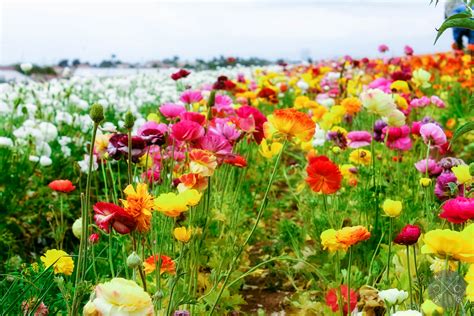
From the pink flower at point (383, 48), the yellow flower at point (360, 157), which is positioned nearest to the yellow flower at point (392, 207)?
the yellow flower at point (360, 157)

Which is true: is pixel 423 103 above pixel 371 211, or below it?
above

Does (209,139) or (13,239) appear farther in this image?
(13,239)

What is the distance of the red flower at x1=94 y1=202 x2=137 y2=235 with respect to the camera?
1412 mm

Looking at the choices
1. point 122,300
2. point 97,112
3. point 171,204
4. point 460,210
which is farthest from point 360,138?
point 122,300

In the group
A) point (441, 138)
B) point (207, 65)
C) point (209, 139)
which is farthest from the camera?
point (207, 65)

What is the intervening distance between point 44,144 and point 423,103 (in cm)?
203

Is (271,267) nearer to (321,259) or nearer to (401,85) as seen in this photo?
(321,259)

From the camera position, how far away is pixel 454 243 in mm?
1282

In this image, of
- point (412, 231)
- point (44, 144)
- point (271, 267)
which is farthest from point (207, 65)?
point (412, 231)

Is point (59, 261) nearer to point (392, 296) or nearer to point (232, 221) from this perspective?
point (392, 296)

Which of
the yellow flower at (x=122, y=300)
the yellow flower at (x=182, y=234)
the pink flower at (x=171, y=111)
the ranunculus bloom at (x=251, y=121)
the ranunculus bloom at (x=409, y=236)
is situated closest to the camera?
the yellow flower at (x=122, y=300)

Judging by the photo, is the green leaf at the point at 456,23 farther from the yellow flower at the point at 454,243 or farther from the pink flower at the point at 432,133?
the pink flower at the point at 432,133

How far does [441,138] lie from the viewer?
2461 mm

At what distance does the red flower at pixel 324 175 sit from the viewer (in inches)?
78.4
